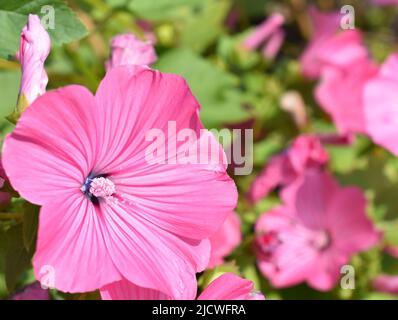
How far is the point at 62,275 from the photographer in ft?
1.65

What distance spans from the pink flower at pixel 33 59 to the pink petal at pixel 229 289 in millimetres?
184

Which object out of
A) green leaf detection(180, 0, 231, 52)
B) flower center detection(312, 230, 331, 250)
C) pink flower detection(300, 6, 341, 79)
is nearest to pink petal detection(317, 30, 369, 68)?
pink flower detection(300, 6, 341, 79)

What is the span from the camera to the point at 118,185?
1.91ft

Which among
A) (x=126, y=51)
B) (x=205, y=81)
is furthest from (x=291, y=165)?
(x=126, y=51)

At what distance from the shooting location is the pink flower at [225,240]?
0.75 m

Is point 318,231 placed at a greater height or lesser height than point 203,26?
lesser

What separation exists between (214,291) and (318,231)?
0.51 m

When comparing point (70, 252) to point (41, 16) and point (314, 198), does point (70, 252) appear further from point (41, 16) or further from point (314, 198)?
point (314, 198)

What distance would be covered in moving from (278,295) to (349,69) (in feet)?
1.27

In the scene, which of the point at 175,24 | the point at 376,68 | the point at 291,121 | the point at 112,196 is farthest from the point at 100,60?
the point at 112,196

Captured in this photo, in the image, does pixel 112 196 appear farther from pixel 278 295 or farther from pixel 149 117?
pixel 278 295

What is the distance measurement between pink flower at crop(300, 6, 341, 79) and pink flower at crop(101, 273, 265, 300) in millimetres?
714

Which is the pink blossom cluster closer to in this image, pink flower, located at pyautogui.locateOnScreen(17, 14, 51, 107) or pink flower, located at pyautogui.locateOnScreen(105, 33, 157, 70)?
pink flower, located at pyautogui.locateOnScreen(17, 14, 51, 107)

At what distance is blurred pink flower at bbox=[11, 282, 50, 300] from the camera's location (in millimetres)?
617
